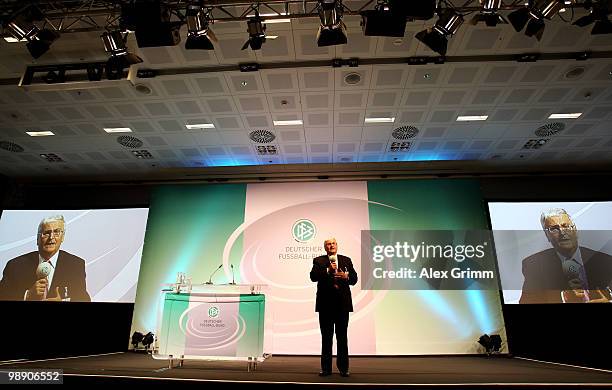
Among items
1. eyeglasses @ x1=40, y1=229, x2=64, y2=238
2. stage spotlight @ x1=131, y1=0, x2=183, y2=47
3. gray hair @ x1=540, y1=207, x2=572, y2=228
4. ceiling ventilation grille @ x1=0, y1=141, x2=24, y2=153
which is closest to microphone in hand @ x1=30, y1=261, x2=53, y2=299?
eyeglasses @ x1=40, y1=229, x2=64, y2=238

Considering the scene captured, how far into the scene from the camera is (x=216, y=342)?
4078 millimetres

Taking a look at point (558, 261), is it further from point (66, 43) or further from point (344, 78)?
point (66, 43)

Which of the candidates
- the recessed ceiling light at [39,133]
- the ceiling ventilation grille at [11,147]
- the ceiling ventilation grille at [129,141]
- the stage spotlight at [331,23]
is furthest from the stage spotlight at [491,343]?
the ceiling ventilation grille at [11,147]

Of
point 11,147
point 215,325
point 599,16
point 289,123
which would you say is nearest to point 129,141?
point 11,147

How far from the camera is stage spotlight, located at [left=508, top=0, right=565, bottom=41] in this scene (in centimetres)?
395

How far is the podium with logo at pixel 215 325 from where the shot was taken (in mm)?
4051

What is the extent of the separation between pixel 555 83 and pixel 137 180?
9.16 m

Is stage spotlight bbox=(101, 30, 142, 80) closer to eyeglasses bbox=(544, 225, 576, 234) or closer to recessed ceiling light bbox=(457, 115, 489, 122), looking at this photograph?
recessed ceiling light bbox=(457, 115, 489, 122)

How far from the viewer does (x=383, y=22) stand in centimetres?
413

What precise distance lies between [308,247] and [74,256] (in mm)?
5380

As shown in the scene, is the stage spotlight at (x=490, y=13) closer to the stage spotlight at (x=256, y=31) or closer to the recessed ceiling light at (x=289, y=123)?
the stage spotlight at (x=256, y=31)

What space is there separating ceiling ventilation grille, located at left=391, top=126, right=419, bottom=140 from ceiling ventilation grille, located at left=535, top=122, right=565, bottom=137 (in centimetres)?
240

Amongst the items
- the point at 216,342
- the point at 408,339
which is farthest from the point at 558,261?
the point at 216,342

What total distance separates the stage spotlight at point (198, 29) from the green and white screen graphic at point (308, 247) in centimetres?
443
